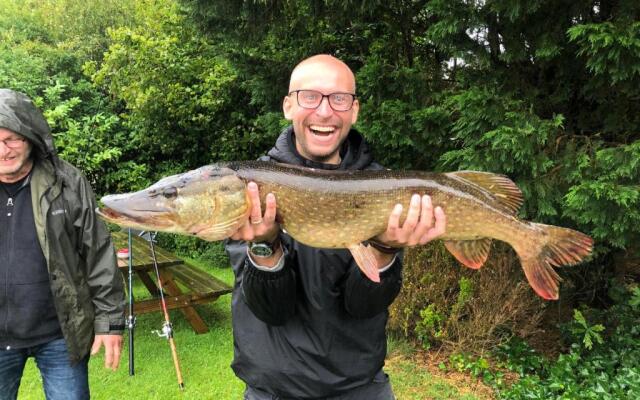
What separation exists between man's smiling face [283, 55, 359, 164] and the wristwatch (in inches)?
18.5

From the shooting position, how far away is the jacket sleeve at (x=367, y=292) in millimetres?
1756

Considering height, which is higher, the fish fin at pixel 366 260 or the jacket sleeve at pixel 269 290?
the fish fin at pixel 366 260

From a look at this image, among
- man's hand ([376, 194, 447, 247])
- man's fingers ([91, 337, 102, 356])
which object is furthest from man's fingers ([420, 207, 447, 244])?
man's fingers ([91, 337, 102, 356])

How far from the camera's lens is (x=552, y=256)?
6.94 feet

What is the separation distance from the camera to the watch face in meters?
1.72

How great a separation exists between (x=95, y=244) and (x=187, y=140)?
795 cm

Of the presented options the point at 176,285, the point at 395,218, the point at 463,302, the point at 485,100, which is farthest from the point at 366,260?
the point at 176,285

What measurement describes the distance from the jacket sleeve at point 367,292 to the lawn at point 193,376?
2.47 meters

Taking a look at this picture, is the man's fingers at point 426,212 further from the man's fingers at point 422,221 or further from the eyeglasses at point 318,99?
the eyeglasses at point 318,99

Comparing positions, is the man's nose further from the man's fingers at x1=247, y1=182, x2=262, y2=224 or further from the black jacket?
the black jacket

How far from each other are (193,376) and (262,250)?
339 centimetres

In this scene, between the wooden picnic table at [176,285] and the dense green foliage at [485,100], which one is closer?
the dense green foliage at [485,100]

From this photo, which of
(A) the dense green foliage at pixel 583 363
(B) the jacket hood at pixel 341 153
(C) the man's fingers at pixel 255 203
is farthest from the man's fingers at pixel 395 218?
(A) the dense green foliage at pixel 583 363

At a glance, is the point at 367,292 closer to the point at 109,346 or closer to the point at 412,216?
the point at 412,216
